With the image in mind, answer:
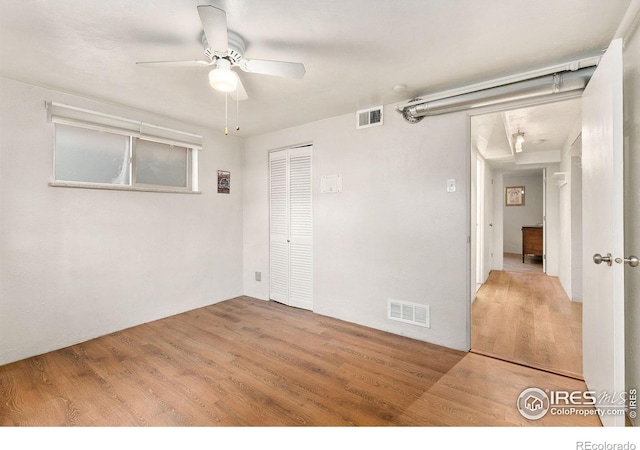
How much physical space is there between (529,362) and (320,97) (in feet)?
9.83

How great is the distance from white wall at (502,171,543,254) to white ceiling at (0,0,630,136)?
737cm

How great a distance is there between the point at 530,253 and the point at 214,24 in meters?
8.36

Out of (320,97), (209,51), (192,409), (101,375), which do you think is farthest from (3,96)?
(192,409)

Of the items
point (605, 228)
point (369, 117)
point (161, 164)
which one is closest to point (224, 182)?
point (161, 164)

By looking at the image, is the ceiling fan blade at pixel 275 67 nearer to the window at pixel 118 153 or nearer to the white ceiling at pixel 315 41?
the white ceiling at pixel 315 41

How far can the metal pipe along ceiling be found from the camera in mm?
2078

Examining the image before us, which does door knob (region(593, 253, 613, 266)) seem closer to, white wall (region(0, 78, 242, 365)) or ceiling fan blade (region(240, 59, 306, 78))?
ceiling fan blade (region(240, 59, 306, 78))

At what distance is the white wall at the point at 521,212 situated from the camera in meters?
8.18

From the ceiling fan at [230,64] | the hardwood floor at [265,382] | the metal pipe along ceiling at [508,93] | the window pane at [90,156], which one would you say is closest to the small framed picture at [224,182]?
the window pane at [90,156]

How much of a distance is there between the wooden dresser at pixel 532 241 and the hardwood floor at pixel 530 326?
2417 millimetres

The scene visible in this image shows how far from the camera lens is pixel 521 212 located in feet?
27.8
